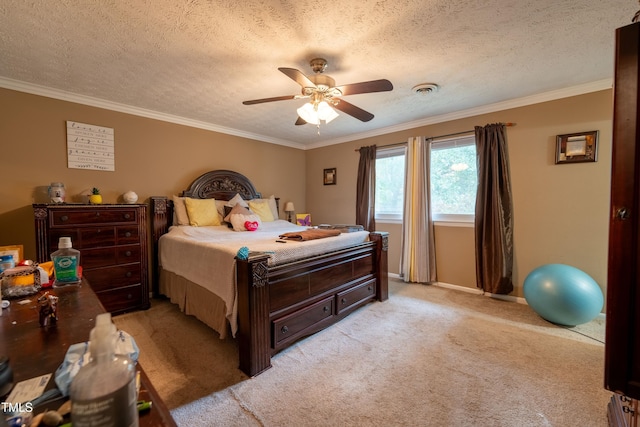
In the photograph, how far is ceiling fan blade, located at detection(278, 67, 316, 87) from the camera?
1793mm

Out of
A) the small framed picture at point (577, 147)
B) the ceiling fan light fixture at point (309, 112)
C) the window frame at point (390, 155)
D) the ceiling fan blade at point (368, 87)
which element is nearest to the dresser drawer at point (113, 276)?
the ceiling fan light fixture at point (309, 112)

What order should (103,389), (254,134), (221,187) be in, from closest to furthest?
(103,389) < (221,187) < (254,134)

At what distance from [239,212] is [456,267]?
10.3 feet

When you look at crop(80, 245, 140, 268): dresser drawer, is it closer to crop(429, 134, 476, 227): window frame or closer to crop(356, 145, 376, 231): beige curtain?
crop(356, 145, 376, 231): beige curtain

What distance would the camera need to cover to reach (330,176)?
5000 mm

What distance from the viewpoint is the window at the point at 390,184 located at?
4.18 m

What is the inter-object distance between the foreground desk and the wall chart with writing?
2.56m

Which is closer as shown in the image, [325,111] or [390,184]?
[325,111]


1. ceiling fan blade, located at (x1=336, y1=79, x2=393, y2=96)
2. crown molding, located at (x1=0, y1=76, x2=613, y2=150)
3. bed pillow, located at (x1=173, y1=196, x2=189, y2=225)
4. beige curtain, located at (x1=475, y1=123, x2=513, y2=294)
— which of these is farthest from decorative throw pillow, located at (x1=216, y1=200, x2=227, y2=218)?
beige curtain, located at (x1=475, y1=123, x2=513, y2=294)

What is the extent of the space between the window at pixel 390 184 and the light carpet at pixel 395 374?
191 centimetres

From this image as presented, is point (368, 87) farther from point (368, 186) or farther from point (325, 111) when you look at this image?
point (368, 186)

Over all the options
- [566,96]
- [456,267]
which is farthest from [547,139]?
[456,267]

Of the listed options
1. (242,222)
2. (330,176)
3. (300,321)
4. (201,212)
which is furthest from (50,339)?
(330,176)

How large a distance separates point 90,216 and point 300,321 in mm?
2402
